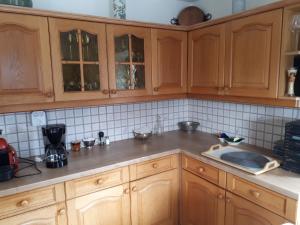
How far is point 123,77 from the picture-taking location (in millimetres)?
1874

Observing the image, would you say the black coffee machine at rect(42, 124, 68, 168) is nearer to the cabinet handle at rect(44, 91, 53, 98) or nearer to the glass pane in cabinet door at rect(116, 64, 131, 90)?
the cabinet handle at rect(44, 91, 53, 98)

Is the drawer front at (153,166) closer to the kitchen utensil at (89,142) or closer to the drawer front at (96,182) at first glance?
the drawer front at (96,182)

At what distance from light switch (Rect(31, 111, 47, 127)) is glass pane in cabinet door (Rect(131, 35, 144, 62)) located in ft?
2.77

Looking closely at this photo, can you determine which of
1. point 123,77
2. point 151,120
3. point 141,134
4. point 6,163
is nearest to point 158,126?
point 151,120

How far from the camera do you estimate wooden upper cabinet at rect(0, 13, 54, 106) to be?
1409 mm

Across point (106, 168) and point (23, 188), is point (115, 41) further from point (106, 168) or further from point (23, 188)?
point (23, 188)

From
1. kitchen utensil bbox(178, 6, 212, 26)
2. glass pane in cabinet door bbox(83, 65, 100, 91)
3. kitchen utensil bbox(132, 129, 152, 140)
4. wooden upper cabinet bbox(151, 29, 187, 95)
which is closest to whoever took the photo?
glass pane in cabinet door bbox(83, 65, 100, 91)

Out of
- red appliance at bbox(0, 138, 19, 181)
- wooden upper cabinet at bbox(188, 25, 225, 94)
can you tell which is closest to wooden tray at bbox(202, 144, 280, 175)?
wooden upper cabinet at bbox(188, 25, 225, 94)

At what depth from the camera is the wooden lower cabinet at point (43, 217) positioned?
1339mm

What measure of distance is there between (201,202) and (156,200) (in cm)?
36

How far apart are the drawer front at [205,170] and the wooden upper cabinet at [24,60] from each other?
1.17m

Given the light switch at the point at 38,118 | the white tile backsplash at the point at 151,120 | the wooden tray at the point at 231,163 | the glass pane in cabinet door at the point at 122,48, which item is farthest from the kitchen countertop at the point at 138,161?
the glass pane in cabinet door at the point at 122,48

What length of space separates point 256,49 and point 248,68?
0.45ft

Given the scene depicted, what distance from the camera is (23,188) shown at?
1322mm
